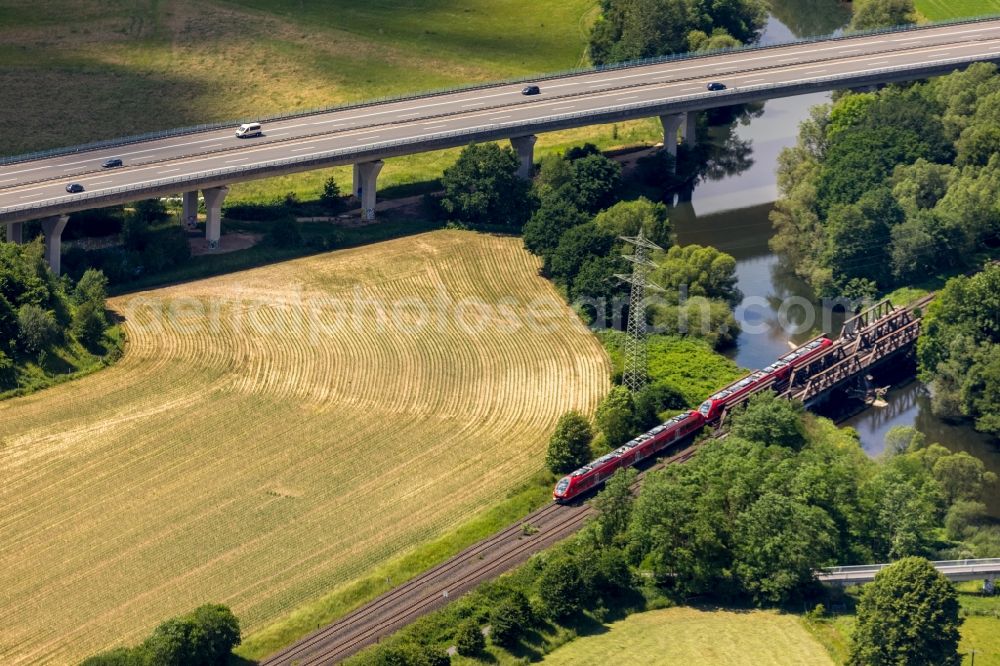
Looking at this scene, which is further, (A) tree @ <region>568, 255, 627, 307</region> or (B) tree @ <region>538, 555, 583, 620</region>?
(A) tree @ <region>568, 255, 627, 307</region>

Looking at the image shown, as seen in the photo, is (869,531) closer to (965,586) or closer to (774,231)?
(965,586)

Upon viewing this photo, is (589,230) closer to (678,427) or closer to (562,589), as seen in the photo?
(678,427)

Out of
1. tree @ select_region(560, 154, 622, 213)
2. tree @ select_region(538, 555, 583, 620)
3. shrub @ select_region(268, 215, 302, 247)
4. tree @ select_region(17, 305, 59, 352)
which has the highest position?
tree @ select_region(560, 154, 622, 213)

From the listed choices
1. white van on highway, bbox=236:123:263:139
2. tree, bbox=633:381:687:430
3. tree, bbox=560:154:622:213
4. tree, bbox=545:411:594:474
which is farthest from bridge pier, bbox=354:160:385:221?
tree, bbox=545:411:594:474

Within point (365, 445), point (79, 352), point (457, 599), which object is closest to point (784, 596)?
point (457, 599)

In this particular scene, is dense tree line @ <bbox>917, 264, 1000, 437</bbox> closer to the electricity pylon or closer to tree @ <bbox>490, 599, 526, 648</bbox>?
the electricity pylon

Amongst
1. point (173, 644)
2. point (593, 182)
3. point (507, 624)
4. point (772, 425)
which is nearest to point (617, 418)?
point (772, 425)
